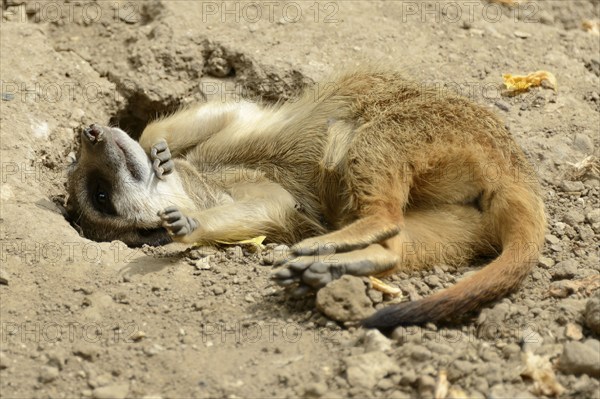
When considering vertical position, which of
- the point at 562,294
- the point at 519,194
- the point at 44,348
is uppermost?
the point at 519,194

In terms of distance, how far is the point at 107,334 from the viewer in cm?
373

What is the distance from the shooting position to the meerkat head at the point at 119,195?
504 centimetres

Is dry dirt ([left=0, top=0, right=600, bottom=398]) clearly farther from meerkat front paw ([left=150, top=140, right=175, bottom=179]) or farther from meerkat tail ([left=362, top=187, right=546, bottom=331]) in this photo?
meerkat front paw ([left=150, top=140, right=175, bottom=179])

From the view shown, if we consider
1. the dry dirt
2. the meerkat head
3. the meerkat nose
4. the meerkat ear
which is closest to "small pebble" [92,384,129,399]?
the dry dirt

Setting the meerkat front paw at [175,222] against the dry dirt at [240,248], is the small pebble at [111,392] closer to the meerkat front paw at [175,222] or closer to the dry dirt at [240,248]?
the dry dirt at [240,248]

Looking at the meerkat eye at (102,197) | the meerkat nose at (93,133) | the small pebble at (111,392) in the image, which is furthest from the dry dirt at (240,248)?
the meerkat nose at (93,133)

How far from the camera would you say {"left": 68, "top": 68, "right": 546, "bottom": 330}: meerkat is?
13.2 ft

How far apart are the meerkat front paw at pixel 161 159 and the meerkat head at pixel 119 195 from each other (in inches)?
2.9

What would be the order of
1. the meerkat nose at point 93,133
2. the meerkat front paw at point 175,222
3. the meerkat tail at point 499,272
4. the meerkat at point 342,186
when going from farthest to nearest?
the meerkat nose at point 93,133
the meerkat front paw at point 175,222
the meerkat at point 342,186
the meerkat tail at point 499,272

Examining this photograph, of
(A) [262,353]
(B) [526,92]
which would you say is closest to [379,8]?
(B) [526,92]

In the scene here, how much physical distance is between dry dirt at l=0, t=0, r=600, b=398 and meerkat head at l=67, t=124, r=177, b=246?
0.20 metres

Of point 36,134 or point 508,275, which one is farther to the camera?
point 36,134

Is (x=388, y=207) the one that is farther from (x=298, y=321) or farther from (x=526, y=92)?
(x=526, y=92)

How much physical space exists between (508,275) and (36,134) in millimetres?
3130
